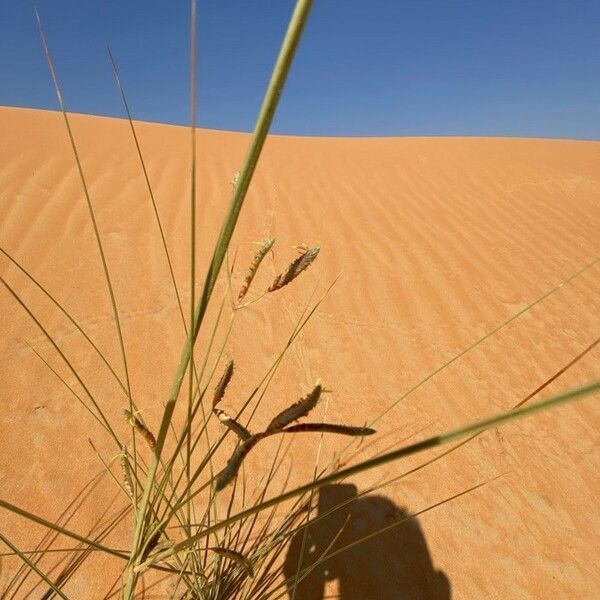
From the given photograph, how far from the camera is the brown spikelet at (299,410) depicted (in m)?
0.50

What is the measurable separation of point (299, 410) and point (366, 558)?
4.68ft

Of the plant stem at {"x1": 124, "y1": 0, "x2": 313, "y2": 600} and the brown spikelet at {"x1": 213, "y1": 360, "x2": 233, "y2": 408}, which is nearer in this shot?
the plant stem at {"x1": 124, "y1": 0, "x2": 313, "y2": 600}

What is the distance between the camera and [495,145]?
379 inches

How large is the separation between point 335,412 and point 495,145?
9.42m

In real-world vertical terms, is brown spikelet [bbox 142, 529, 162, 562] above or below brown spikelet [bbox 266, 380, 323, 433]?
below

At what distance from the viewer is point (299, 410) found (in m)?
0.51

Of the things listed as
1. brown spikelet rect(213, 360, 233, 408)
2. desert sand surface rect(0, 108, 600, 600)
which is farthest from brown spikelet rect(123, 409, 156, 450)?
desert sand surface rect(0, 108, 600, 600)

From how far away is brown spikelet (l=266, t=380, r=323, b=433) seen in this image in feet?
1.65

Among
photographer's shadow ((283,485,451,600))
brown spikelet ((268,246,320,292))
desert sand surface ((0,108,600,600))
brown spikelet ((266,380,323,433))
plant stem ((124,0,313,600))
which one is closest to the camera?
plant stem ((124,0,313,600))

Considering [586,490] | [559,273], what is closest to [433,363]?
[586,490]

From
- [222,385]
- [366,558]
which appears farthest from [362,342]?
[222,385]

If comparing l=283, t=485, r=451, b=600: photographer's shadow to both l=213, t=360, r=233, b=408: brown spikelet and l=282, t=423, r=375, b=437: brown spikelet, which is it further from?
l=282, t=423, r=375, b=437: brown spikelet

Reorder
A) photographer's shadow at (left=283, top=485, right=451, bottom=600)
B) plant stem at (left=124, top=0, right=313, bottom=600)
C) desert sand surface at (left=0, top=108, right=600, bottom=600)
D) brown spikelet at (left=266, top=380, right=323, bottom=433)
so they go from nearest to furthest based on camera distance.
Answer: plant stem at (left=124, top=0, right=313, bottom=600) → brown spikelet at (left=266, top=380, right=323, bottom=433) → photographer's shadow at (left=283, top=485, right=451, bottom=600) → desert sand surface at (left=0, top=108, right=600, bottom=600)

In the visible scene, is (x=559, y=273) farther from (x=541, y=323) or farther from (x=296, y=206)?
(x=296, y=206)
